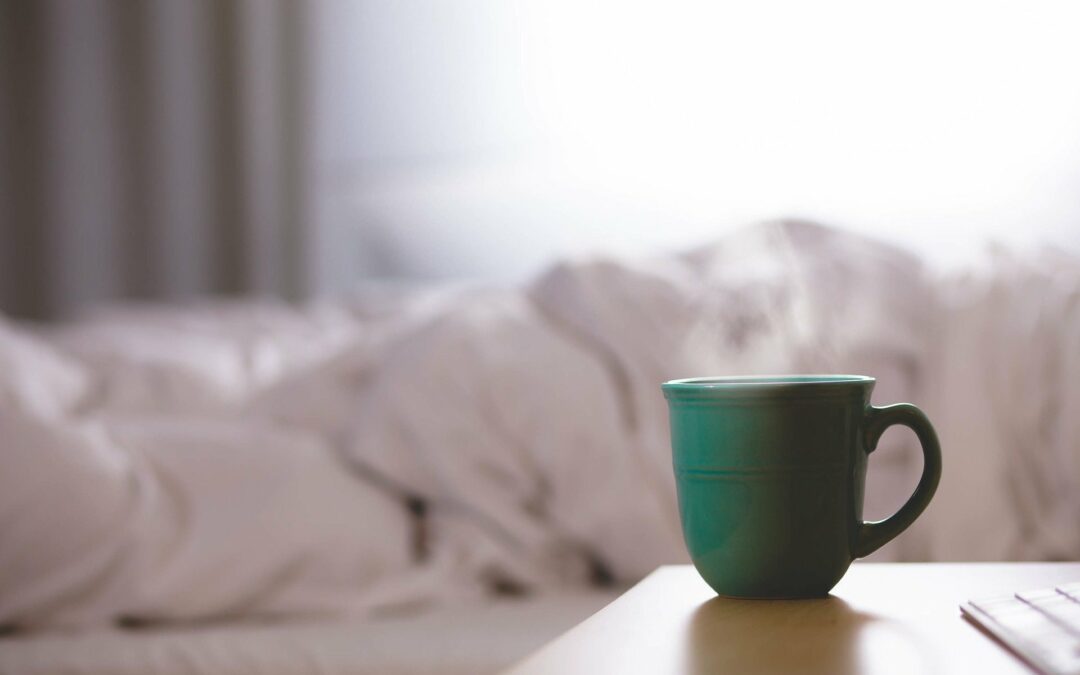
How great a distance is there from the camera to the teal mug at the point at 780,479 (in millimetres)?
396

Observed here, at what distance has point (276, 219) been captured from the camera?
9.12 ft

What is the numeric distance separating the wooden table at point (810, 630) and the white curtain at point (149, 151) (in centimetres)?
242

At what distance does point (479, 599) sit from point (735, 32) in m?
1.47

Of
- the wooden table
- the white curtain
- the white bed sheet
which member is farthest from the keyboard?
the white curtain

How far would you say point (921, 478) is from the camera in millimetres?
417

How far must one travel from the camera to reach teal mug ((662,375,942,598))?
0.40m

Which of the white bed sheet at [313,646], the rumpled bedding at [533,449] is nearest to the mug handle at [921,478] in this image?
the white bed sheet at [313,646]

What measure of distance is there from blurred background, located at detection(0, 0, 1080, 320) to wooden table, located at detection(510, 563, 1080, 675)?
767mm

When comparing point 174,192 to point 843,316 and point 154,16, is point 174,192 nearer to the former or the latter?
point 154,16

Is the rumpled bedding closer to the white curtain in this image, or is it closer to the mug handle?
the mug handle

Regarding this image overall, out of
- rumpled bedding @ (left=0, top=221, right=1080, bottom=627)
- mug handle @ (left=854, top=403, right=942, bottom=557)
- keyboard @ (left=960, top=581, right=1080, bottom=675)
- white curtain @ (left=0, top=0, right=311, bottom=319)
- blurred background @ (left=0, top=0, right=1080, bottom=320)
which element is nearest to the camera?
keyboard @ (left=960, top=581, right=1080, bottom=675)

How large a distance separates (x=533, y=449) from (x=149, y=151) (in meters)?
2.22

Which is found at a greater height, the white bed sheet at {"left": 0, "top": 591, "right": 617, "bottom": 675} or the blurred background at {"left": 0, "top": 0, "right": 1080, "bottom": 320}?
the blurred background at {"left": 0, "top": 0, "right": 1080, "bottom": 320}

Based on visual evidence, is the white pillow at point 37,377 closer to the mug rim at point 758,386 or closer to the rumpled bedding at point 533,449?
the rumpled bedding at point 533,449
